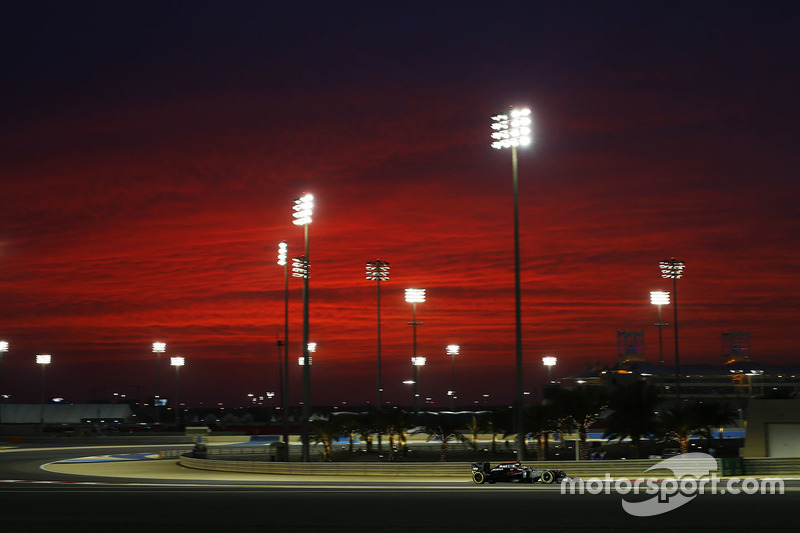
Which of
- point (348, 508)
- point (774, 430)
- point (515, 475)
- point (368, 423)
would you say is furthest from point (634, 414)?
point (348, 508)

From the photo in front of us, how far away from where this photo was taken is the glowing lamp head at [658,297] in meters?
96.8

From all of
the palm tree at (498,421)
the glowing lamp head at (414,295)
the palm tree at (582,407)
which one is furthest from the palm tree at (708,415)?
the glowing lamp head at (414,295)

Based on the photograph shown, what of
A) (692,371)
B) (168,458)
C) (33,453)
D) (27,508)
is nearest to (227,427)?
(33,453)

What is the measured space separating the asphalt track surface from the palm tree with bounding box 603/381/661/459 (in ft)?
41.9

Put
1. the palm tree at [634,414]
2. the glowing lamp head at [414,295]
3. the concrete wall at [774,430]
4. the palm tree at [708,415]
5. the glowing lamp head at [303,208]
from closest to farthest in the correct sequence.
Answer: the concrete wall at [774,430], the palm tree at [634,414], the glowing lamp head at [303,208], the palm tree at [708,415], the glowing lamp head at [414,295]

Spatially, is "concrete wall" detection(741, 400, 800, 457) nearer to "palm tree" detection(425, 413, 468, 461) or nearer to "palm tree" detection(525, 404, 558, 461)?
→ "palm tree" detection(525, 404, 558, 461)

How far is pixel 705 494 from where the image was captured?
2997cm

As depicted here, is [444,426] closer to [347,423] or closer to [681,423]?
[347,423]

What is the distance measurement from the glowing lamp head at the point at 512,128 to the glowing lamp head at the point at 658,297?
60.9 m

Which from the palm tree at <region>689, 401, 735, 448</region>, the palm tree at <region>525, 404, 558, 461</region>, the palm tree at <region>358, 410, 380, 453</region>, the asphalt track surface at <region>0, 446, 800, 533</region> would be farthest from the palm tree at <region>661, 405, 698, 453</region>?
the palm tree at <region>358, 410, 380, 453</region>

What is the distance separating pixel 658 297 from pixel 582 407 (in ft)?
168

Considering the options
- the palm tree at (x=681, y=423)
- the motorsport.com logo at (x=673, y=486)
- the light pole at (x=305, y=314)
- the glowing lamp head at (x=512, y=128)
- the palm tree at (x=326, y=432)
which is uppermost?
the glowing lamp head at (x=512, y=128)

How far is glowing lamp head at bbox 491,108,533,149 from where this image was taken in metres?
40.2

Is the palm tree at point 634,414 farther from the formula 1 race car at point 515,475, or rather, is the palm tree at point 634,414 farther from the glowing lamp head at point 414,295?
the glowing lamp head at point 414,295
